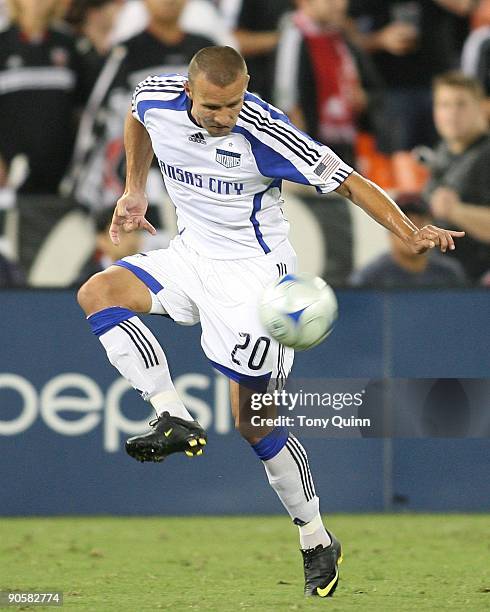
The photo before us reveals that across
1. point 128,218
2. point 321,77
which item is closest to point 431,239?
point 128,218

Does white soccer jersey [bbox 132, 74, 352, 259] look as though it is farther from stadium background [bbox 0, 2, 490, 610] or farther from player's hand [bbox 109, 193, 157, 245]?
stadium background [bbox 0, 2, 490, 610]

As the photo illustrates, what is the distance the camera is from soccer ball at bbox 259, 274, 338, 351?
20.3 feet

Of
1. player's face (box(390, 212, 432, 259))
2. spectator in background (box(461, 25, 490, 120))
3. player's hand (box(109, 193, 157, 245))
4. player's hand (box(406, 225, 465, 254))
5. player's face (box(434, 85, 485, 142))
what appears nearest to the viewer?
player's hand (box(406, 225, 465, 254))

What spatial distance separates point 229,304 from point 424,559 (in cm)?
225

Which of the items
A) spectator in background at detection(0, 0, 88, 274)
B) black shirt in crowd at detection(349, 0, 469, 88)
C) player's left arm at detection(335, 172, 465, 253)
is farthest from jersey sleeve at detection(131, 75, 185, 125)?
black shirt in crowd at detection(349, 0, 469, 88)

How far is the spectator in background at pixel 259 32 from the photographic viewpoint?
11.5m

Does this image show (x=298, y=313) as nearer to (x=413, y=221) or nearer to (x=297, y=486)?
(x=297, y=486)

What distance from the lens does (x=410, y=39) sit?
11891mm

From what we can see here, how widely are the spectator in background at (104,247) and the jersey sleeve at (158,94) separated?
3.15 m

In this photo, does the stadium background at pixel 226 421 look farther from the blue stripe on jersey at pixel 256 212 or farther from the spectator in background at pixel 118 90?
the blue stripe on jersey at pixel 256 212

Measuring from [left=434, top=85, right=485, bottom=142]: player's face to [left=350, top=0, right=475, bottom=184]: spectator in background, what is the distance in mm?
1039

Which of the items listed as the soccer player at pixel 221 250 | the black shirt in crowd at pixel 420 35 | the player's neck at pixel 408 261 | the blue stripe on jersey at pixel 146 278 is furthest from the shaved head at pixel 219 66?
the black shirt in crowd at pixel 420 35

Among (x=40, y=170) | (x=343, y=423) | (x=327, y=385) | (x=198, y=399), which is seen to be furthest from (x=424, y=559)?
(x=40, y=170)

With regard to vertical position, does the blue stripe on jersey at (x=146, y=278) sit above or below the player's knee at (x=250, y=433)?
above
